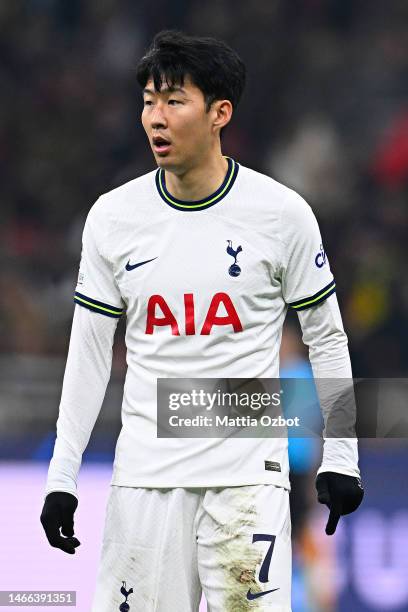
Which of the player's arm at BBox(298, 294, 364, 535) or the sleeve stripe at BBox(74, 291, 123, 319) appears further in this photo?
the sleeve stripe at BBox(74, 291, 123, 319)

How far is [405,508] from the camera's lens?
15.8ft

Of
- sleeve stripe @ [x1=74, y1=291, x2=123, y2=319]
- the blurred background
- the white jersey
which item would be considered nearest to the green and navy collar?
the white jersey

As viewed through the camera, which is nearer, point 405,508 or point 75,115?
point 405,508

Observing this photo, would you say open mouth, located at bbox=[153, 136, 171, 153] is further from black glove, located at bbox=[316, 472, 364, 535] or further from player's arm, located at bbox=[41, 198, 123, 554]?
black glove, located at bbox=[316, 472, 364, 535]

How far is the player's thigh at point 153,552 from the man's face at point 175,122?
777mm

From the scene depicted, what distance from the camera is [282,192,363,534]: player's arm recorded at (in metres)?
3.08

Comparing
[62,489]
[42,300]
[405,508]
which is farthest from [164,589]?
[42,300]

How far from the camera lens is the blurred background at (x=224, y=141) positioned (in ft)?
24.0

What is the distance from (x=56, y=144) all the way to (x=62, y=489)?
577cm

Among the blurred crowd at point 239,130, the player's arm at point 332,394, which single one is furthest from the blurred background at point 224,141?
the player's arm at point 332,394

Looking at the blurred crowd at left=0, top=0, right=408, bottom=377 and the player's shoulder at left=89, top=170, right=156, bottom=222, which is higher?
the blurred crowd at left=0, top=0, right=408, bottom=377

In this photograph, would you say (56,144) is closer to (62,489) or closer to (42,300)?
(42,300)

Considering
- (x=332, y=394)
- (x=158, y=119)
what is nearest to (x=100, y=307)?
(x=158, y=119)

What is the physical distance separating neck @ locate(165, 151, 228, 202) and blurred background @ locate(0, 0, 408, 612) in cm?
252
